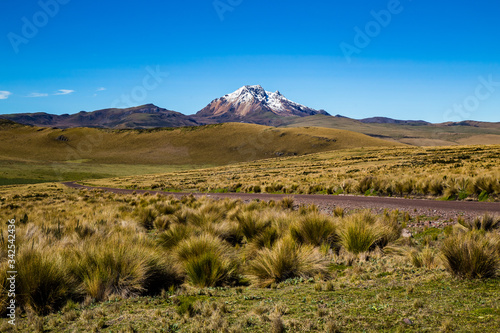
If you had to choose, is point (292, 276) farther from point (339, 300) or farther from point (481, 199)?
point (481, 199)

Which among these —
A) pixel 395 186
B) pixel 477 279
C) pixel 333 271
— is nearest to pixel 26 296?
pixel 333 271

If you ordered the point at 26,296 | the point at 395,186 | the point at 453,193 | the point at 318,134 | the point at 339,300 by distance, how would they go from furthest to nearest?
the point at 318,134
the point at 395,186
the point at 453,193
the point at 26,296
the point at 339,300

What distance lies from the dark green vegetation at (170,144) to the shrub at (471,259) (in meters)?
124

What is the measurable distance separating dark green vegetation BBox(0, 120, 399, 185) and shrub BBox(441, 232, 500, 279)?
408ft

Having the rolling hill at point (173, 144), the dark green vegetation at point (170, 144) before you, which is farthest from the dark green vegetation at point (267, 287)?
the rolling hill at point (173, 144)

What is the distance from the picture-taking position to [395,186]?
19.7m

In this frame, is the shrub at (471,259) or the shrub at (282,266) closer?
the shrub at (471,259)

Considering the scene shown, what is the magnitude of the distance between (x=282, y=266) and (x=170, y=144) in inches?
6442

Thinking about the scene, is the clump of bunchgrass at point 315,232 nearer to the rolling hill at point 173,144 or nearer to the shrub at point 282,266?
the shrub at point 282,266

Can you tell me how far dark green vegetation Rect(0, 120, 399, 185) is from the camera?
13825 centimetres

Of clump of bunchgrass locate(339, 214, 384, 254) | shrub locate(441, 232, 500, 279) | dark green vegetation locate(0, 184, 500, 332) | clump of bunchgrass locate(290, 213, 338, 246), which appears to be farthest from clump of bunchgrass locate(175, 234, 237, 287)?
shrub locate(441, 232, 500, 279)

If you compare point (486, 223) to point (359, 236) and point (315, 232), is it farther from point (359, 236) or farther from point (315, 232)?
point (315, 232)

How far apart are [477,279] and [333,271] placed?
2538 millimetres

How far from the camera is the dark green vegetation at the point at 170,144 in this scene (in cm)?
13825
